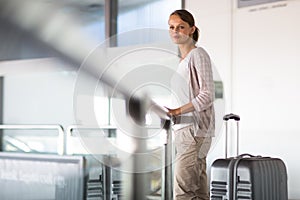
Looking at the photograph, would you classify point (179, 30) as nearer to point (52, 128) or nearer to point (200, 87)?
point (200, 87)

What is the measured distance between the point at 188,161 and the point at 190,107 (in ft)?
0.76

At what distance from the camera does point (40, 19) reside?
4.27m

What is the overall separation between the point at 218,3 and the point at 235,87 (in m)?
0.61

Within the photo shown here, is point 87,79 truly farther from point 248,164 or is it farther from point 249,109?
point 249,109

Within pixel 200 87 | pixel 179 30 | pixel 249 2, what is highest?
pixel 249 2

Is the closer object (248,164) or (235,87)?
(248,164)

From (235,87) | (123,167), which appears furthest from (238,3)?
(123,167)

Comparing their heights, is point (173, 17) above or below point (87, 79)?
above

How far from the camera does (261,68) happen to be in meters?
3.28

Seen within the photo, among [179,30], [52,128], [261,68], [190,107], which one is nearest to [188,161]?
[190,107]

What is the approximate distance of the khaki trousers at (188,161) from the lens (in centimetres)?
186

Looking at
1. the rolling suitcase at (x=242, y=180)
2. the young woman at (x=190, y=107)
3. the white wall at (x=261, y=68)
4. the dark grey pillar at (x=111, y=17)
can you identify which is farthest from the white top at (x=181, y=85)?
the dark grey pillar at (x=111, y=17)

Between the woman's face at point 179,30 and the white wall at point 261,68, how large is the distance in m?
1.52

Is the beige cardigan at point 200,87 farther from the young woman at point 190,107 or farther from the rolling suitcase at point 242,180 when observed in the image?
the rolling suitcase at point 242,180
